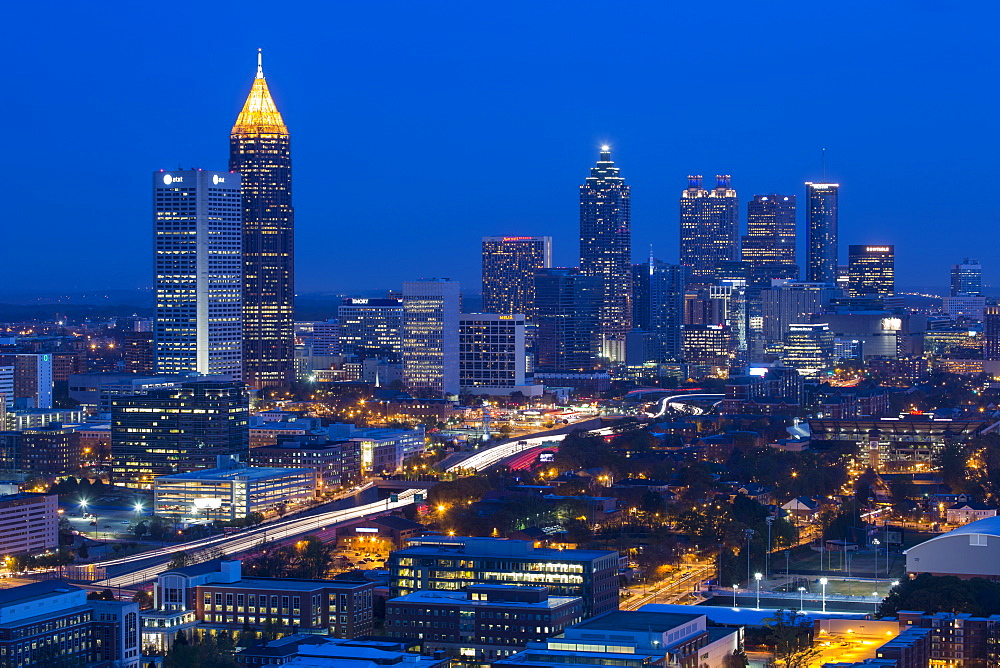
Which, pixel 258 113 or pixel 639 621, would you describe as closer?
pixel 639 621

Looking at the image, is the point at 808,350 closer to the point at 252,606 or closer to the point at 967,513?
the point at 967,513

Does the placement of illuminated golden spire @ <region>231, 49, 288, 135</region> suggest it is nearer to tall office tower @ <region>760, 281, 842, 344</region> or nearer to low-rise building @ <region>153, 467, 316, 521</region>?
low-rise building @ <region>153, 467, 316, 521</region>

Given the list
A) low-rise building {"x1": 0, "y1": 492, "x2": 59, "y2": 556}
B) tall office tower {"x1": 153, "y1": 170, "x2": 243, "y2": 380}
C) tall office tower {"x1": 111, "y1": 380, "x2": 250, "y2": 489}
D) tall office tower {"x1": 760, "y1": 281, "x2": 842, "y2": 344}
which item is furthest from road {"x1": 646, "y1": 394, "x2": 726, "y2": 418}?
tall office tower {"x1": 760, "y1": 281, "x2": 842, "y2": 344}

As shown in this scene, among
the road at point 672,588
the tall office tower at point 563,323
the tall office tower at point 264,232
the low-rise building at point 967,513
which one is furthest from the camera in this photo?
the tall office tower at point 563,323

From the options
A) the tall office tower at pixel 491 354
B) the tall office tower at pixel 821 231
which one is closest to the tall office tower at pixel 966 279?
the tall office tower at pixel 821 231

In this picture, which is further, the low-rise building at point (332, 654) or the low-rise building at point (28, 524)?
the low-rise building at point (28, 524)

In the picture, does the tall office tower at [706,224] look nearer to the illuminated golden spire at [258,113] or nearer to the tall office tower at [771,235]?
the tall office tower at [771,235]

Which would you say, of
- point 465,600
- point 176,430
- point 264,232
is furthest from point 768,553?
point 264,232
